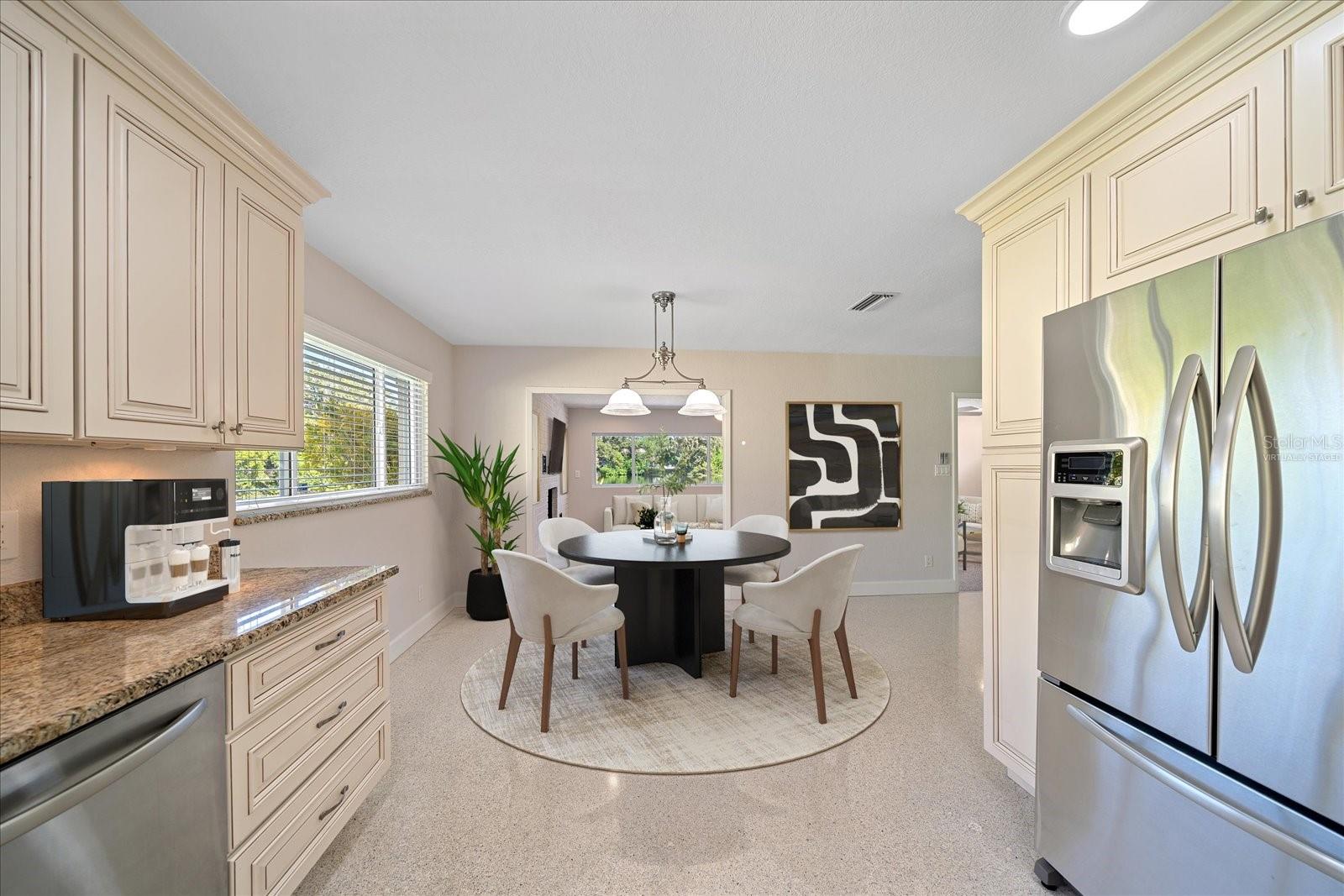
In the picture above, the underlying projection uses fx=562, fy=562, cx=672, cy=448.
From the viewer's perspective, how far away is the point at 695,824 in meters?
1.99

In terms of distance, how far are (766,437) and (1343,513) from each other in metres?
4.30

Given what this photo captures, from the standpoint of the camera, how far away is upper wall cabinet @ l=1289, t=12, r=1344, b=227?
118 cm

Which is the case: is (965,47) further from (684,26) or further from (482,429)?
(482,429)

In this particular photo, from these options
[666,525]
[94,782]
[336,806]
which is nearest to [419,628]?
[666,525]

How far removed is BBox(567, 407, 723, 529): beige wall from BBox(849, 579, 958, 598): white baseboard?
4338 millimetres

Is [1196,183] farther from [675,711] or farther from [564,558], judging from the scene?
[564,558]

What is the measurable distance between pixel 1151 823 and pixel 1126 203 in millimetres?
1664

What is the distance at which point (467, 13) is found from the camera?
4.24ft

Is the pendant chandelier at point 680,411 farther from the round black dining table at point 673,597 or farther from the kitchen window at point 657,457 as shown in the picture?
the kitchen window at point 657,457

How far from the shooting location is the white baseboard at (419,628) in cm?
362

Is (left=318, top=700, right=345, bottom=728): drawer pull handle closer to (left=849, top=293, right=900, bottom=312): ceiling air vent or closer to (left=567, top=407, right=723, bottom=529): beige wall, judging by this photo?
(left=849, top=293, right=900, bottom=312): ceiling air vent

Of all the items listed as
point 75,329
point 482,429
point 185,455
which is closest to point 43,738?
point 75,329

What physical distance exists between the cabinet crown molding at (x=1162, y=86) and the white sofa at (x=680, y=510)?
21.6ft

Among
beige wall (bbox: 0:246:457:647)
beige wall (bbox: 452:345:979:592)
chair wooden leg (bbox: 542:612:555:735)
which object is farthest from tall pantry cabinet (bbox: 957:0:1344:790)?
beige wall (bbox: 452:345:979:592)
